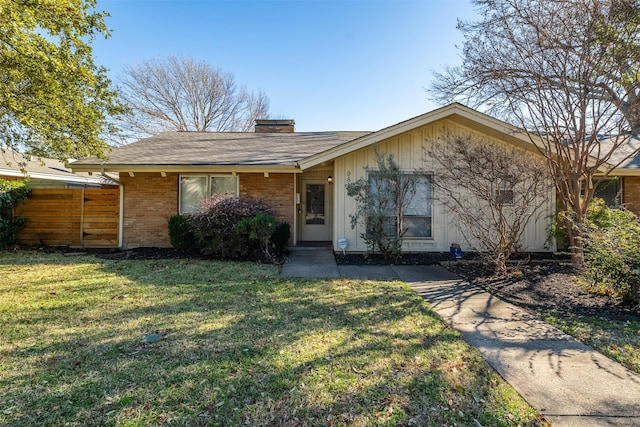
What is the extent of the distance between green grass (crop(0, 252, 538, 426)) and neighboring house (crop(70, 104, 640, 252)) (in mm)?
4239

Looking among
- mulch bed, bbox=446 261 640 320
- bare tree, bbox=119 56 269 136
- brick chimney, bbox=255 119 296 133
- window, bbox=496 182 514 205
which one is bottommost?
mulch bed, bbox=446 261 640 320

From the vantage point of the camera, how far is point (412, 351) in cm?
325

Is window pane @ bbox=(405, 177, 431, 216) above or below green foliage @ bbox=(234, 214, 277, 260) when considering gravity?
above

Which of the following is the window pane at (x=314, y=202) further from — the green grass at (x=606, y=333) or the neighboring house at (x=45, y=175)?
the neighboring house at (x=45, y=175)

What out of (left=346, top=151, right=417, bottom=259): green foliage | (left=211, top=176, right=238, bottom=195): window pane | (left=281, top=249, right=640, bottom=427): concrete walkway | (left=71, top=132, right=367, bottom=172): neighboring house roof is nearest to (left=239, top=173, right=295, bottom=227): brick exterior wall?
(left=211, top=176, right=238, bottom=195): window pane

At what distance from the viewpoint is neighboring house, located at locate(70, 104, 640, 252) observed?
8.70 m

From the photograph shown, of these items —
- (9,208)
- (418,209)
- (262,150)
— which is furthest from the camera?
(262,150)

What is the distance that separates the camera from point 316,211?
36.4ft

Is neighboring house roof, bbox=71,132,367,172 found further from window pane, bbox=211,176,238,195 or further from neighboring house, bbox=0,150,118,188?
neighboring house, bbox=0,150,118,188

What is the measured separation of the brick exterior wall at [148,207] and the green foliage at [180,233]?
1119 mm

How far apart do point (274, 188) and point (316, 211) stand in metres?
1.85

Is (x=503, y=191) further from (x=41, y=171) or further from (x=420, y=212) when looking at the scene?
(x=41, y=171)

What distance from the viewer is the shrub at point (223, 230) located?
26.3 feet

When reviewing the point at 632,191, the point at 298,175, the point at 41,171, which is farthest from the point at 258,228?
the point at 41,171
